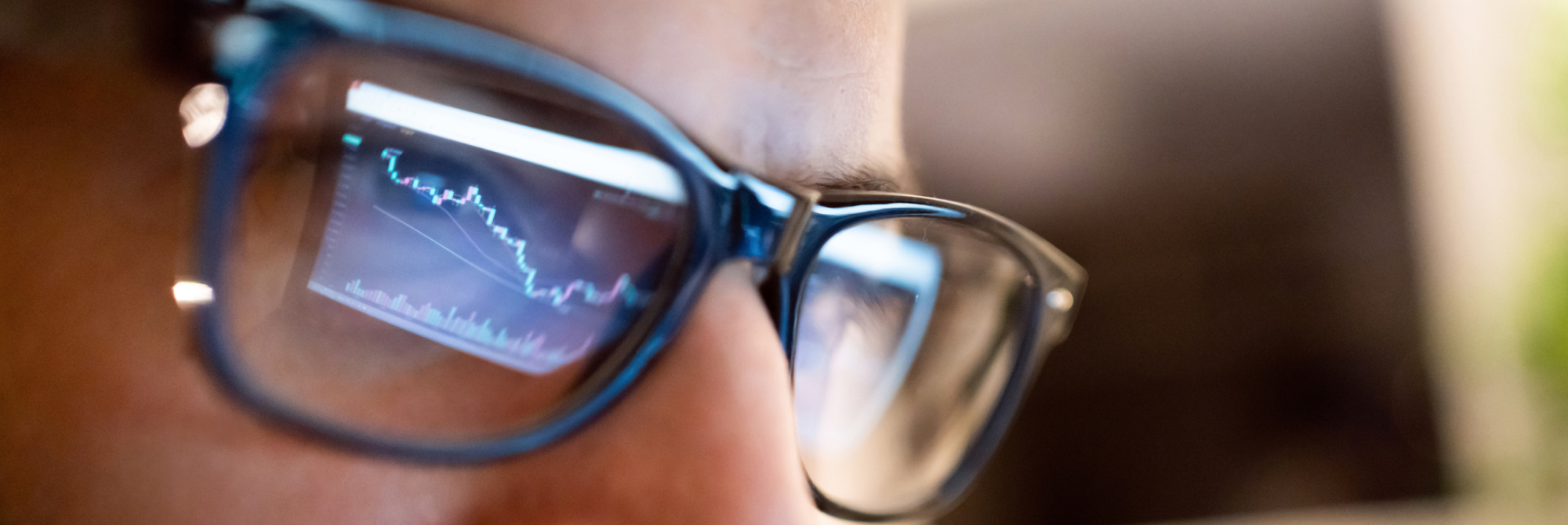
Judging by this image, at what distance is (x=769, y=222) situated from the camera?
1.26ft

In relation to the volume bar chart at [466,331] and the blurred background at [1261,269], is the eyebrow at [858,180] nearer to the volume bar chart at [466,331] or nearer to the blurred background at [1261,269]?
the volume bar chart at [466,331]

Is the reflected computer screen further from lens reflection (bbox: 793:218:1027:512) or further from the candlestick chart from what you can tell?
lens reflection (bbox: 793:218:1027:512)

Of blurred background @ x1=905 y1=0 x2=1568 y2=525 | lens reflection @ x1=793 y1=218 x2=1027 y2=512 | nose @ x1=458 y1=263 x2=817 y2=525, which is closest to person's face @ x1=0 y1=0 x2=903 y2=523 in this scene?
nose @ x1=458 y1=263 x2=817 y2=525

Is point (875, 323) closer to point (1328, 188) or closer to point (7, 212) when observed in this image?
point (7, 212)

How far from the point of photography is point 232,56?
27 cm

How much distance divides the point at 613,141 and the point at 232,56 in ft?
0.45

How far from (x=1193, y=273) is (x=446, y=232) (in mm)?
1165

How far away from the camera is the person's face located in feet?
0.87

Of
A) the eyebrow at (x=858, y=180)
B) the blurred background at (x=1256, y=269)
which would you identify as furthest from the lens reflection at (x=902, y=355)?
the blurred background at (x=1256, y=269)

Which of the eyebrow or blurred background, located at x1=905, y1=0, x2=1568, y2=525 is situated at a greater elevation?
the eyebrow

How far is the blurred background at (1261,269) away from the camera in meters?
1.16

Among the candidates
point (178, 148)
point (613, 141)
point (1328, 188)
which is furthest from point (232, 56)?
point (1328, 188)

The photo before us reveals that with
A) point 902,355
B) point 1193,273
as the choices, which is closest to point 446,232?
point 902,355

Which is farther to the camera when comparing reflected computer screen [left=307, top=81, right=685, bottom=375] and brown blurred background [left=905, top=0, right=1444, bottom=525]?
brown blurred background [left=905, top=0, right=1444, bottom=525]
